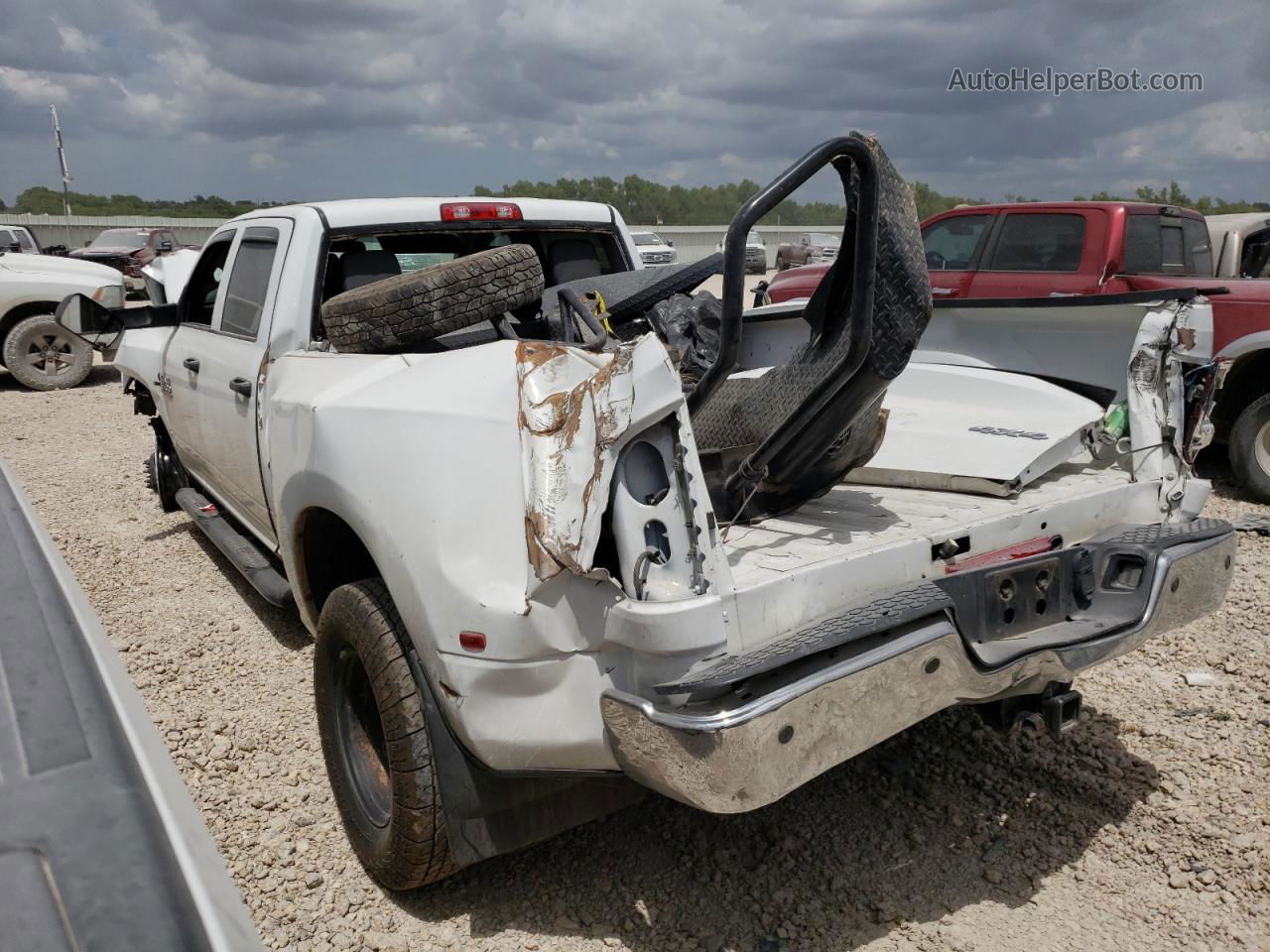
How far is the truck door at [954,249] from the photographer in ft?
27.5

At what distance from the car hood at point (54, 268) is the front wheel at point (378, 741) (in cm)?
1120

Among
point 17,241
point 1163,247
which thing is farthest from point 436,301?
point 17,241

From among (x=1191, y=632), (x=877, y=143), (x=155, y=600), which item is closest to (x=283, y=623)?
(x=155, y=600)

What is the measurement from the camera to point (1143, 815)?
3025mm

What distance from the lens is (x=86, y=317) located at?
4.27m

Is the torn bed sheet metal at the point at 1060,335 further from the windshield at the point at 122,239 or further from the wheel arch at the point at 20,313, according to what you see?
the windshield at the point at 122,239

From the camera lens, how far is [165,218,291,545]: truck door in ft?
11.8

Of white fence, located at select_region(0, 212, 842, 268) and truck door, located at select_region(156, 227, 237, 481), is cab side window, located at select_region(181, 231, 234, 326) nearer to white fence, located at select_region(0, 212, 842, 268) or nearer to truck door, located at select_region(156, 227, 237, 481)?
truck door, located at select_region(156, 227, 237, 481)

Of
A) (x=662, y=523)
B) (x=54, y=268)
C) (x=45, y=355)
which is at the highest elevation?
(x=662, y=523)

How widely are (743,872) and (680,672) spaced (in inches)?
40.6

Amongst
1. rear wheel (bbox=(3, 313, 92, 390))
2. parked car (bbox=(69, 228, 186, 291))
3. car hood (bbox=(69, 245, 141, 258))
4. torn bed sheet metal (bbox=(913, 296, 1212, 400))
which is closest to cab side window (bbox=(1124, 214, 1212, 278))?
torn bed sheet metal (bbox=(913, 296, 1212, 400))

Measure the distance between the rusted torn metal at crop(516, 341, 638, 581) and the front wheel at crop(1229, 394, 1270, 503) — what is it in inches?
231

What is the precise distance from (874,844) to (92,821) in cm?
236

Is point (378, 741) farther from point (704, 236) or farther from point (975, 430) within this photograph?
point (704, 236)
